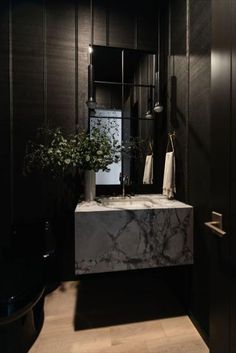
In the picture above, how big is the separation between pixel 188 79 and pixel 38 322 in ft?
7.29

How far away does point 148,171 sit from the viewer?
2227 millimetres

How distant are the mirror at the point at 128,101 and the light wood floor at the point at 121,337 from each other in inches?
47.8

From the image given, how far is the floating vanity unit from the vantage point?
149 centimetres

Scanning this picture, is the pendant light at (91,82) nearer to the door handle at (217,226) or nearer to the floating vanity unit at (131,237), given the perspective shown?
the floating vanity unit at (131,237)

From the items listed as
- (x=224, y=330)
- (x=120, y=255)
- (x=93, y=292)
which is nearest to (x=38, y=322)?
(x=93, y=292)

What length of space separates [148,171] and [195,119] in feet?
2.49

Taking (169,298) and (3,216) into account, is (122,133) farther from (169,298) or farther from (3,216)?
(169,298)

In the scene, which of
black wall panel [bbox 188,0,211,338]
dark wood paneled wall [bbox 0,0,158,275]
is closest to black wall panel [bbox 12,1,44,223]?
dark wood paneled wall [bbox 0,0,158,275]

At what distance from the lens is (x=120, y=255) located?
152cm

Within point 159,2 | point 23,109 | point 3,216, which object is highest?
point 159,2

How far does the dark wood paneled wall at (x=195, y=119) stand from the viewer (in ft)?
4.91

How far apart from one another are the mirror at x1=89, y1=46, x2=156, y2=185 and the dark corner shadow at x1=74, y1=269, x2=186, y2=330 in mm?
1019

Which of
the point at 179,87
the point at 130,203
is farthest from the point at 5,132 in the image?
the point at 179,87

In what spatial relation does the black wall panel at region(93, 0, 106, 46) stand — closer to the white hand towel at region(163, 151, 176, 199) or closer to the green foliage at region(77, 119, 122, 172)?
the green foliage at region(77, 119, 122, 172)
